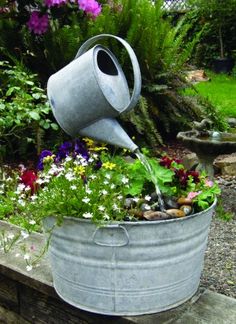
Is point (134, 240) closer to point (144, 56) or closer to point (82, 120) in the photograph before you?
point (82, 120)

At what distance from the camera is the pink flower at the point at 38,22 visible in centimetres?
486

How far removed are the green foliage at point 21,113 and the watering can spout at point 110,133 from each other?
→ 1.34 m

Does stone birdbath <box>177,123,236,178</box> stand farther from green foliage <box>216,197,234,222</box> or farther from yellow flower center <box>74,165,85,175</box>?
yellow flower center <box>74,165,85,175</box>

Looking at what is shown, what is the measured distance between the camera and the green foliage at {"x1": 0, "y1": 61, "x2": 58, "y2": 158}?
3.58 meters

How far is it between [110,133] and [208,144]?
1.87 metres

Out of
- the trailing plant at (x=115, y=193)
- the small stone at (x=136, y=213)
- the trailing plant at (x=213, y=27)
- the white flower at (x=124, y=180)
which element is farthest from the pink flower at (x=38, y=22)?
the trailing plant at (x=213, y=27)

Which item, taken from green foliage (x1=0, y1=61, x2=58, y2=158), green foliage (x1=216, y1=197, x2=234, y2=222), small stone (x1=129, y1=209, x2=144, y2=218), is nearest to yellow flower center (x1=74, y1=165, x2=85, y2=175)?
small stone (x1=129, y1=209, x2=144, y2=218)

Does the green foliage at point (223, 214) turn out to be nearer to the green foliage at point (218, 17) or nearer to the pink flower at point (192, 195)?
the pink flower at point (192, 195)

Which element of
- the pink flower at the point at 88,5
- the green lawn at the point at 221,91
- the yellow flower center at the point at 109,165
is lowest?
the green lawn at the point at 221,91

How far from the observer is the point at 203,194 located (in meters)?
2.06

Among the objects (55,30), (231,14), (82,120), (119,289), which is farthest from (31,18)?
(231,14)

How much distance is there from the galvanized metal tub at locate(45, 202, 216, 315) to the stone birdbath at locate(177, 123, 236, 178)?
6.03 feet

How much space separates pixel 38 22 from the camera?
193 inches

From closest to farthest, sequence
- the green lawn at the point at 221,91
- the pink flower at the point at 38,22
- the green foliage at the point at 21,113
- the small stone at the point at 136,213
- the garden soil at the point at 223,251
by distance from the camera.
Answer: the small stone at the point at 136,213
the garden soil at the point at 223,251
the green foliage at the point at 21,113
the pink flower at the point at 38,22
the green lawn at the point at 221,91
